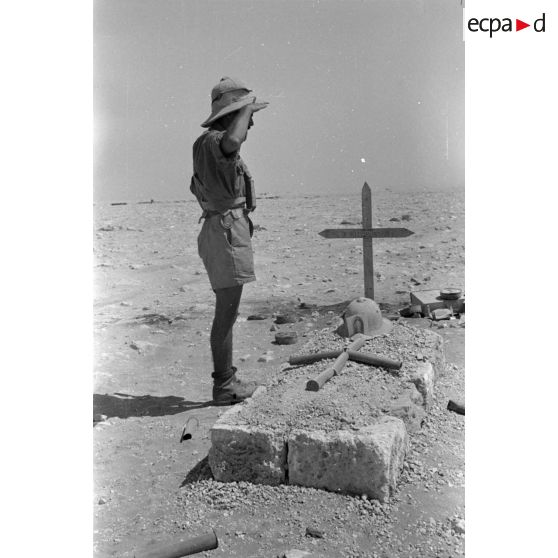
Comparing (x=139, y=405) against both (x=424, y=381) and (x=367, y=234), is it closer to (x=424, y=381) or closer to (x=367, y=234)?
(x=424, y=381)

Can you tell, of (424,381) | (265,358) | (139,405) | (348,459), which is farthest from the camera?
(265,358)

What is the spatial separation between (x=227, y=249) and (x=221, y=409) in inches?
48.3

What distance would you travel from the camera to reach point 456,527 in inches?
136

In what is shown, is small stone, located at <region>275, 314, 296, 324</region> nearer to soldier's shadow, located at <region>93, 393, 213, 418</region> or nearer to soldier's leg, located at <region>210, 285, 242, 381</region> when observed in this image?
soldier's shadow, located at <region>93, 393, 213, 418</region>

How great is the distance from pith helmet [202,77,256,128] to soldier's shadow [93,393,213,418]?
219cm

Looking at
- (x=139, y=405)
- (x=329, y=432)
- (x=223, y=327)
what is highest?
(x=223, y=327)

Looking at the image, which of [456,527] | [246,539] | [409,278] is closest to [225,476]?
[246,539]

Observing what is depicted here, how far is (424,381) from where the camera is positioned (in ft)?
15.4

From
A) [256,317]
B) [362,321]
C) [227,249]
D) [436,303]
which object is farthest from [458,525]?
[256,317]

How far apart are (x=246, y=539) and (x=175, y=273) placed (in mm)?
8032

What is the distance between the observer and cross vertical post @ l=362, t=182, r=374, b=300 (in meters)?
6.43

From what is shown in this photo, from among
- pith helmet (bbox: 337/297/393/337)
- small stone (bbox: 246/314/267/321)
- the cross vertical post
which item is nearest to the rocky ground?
small stone (bbox: 246/314/267/321)

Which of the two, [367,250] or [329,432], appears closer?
[329,432]

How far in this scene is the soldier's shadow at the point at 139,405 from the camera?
5.33m
